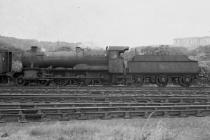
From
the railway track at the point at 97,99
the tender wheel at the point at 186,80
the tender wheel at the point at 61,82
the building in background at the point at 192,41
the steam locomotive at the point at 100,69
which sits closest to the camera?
the railway track at the point at 97,99

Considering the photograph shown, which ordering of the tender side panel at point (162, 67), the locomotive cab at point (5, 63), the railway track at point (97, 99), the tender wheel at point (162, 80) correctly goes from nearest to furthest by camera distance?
1. the railway track at point (97, 99)
2. the tender side panel at point (162, 67)
3. the locomotive cab at point (5, 63)
4. the tender wheel at point (162, 80)

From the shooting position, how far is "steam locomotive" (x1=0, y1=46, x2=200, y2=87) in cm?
1930

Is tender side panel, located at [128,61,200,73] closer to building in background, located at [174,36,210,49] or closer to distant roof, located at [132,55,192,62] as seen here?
distant roof, located at [132,55,192,62]

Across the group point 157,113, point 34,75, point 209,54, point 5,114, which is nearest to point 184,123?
point 157,113

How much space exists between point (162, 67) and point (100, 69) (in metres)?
5.27

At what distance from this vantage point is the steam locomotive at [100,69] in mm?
19297

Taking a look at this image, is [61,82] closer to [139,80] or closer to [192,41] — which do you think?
[139,80]

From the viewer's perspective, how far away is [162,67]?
19766mm

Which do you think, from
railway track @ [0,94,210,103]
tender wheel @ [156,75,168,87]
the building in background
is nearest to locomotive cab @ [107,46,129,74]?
tender wheel @ [156,75,168,87]

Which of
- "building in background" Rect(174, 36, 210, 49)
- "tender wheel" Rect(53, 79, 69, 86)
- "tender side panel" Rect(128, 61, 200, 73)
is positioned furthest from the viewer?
"building in background" Rect(174, 36, 210, 49)

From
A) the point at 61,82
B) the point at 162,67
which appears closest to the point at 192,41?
the point at 162,67

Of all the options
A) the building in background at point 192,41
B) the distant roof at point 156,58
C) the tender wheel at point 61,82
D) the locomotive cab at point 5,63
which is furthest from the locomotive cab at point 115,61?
the building in background at point 192,41

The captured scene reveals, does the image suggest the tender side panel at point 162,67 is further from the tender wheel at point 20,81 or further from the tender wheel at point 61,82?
the tender wheel at point 20,81

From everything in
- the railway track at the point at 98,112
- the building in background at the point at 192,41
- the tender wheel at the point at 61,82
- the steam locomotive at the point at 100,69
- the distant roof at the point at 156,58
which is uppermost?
the building in background at the point at 192,41
